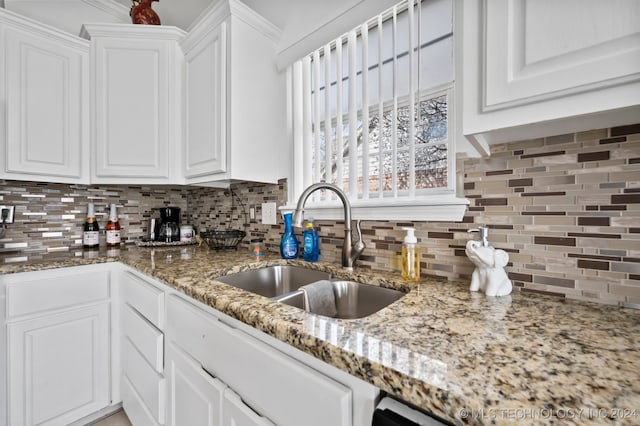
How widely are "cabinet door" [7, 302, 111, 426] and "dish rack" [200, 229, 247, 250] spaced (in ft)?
2.08

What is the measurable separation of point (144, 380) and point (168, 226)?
1173mm

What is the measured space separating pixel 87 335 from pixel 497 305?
1.91m

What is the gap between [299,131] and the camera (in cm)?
164

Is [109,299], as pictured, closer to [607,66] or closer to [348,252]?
[348,252]

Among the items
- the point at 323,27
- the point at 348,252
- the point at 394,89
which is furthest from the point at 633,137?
the point at 323,27

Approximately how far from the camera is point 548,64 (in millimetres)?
578

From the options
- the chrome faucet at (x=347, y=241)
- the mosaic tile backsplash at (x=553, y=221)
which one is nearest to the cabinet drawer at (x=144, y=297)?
the chrome faucet at (x=347, y=241)

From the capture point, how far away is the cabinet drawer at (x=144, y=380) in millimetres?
1195

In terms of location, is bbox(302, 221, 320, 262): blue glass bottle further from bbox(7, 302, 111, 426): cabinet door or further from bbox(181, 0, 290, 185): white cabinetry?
bbox(7, 302, 111, 426): cabinet door

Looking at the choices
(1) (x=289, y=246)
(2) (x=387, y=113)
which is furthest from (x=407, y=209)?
(1) (x=289, y=246)

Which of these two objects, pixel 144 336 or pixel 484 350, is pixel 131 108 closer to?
pixel 144 336

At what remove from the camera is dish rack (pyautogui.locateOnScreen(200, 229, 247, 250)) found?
1740 mm

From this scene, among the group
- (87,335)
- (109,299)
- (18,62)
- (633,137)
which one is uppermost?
(18,62)

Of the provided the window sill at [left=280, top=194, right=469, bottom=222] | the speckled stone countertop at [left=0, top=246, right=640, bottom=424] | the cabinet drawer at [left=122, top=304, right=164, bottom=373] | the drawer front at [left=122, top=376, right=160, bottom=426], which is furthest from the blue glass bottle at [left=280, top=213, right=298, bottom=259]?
the drawer front at [left=122, top=376, right=160, bottom=426]
